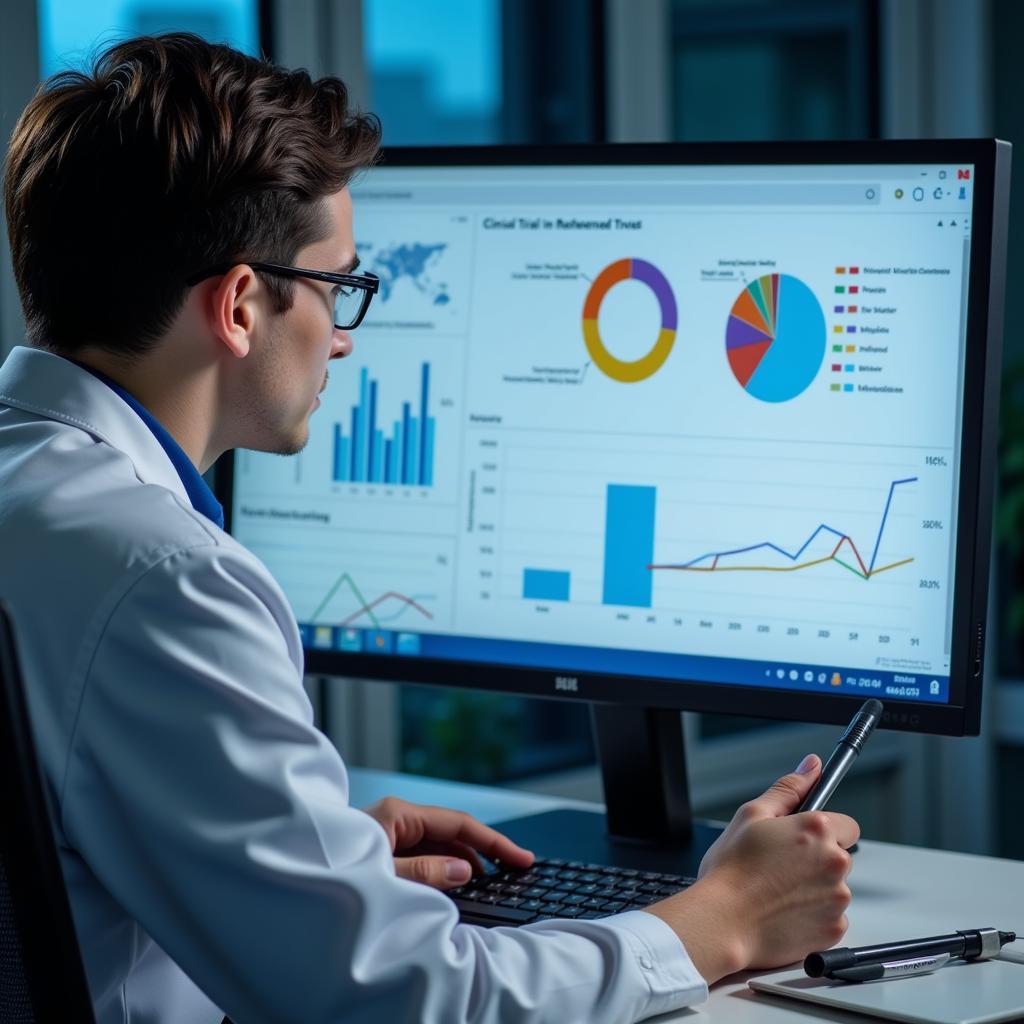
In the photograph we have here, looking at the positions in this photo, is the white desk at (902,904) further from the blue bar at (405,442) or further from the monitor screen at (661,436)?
the blue bar at (405,442)

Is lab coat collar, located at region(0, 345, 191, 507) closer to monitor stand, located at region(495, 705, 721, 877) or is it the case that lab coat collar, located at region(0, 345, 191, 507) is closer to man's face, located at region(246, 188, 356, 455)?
man's face, located at region(246, 188, 356, 455)

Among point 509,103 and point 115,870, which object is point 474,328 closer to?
point 115,870

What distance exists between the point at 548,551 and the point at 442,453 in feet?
0.42

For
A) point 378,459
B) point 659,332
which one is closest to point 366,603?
point 378,459

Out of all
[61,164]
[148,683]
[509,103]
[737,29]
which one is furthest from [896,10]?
[148,683]

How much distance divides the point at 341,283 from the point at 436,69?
5.42 feet

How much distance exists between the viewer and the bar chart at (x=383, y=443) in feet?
4.06

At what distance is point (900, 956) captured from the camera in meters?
0.85

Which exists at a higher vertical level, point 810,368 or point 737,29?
point 737,29

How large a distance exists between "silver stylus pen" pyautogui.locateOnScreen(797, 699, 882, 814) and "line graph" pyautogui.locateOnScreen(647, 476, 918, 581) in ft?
0.34

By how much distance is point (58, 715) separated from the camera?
28.2 inches

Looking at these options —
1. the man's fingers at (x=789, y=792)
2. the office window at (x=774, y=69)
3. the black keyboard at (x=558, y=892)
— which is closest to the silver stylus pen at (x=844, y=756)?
the man's fingers at (x=789, y=792)

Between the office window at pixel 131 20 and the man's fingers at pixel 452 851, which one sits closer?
the man's fingers at pixel 452 851

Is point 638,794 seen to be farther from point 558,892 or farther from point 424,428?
point 424,428
